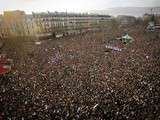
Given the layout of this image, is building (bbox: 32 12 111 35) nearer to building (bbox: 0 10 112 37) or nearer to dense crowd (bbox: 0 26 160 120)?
building (bbox: 0 10 112 37)

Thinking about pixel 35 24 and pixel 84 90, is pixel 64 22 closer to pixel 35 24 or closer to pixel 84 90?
pixel 35 24

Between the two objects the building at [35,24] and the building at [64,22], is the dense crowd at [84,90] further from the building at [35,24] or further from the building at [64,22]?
the building at [64,22]

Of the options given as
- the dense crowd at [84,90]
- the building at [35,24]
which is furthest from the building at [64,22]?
the dense crowd at [84,90]

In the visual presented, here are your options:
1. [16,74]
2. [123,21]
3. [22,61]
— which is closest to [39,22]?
[22,61]

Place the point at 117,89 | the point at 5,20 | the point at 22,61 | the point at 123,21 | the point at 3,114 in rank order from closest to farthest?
the point at 3,114 < the point at 117,89 < the point at 22,61 < the point at 5,20 < the point at 123,21

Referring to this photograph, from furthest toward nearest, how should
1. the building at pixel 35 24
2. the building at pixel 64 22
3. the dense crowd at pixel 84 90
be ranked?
1. the building at pixel 64 22
2. the building at pixel 35 24
3. the dense crowd at pixel 84 90

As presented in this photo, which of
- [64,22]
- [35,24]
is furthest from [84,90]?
[64,22]

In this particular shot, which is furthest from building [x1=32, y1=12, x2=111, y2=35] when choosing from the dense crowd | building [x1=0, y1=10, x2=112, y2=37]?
the dense crowd

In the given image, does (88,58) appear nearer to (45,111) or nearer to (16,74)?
(16,74)

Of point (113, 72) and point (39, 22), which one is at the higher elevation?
point (39, 22)
